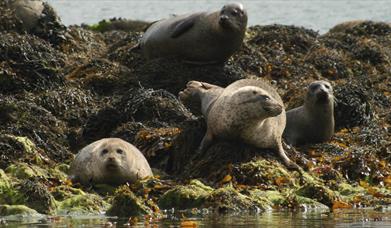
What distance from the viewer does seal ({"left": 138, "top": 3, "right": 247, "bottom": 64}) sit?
15398 mm

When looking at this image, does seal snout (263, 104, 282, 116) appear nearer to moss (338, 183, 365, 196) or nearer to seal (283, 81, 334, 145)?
moss (338, 183, 365, 196)

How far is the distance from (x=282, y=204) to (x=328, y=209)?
417mm

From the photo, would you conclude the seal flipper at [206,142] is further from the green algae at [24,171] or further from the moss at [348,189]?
the green algae at [24,171]

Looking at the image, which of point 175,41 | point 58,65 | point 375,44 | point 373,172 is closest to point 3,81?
point 58,65

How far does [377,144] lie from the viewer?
13.4 m

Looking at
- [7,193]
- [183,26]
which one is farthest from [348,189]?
[183,26]

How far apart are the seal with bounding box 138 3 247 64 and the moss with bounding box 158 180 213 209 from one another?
Answer: 16.8 feet

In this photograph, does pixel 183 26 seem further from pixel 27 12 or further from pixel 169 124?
pixel 27 12

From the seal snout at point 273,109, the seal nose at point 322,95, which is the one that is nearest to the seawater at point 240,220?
the seal snout at point 273,109

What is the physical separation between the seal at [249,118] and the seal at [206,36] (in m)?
3.04

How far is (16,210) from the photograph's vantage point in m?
9.70

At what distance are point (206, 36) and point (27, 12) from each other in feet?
11.7

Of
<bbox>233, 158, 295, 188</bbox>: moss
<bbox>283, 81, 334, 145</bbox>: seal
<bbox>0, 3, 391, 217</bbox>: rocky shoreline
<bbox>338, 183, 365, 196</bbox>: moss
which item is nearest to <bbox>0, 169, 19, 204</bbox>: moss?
<bbox>0, 3, 391, 217</bbox>: rocky shoreline

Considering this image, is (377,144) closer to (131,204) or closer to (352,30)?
(131,204)
